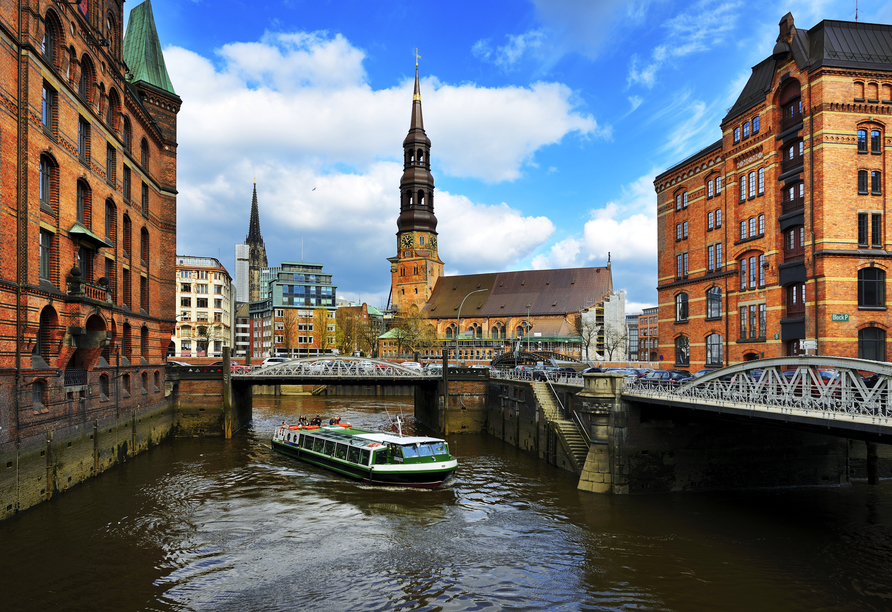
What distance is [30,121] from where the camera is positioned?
73.5 feet

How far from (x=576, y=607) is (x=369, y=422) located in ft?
119

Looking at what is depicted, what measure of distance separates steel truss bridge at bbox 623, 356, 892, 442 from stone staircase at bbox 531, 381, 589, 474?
→ 5.35 m

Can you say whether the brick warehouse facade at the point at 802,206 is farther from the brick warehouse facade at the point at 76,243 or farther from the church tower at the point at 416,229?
the church tower at the point at 416,229

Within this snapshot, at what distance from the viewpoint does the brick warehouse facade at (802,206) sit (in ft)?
111

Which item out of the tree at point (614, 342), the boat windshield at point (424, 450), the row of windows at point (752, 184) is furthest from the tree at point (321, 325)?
the boat windshield at point (424, 450)

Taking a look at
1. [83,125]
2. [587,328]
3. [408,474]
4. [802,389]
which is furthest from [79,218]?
[587,328]

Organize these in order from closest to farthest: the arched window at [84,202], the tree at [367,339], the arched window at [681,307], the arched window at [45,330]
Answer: the arched window at [45,330]
the arched window at [84,202]
the arched window at [681,307]
the tree at [367,339]

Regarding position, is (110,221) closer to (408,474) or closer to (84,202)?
(84,202)

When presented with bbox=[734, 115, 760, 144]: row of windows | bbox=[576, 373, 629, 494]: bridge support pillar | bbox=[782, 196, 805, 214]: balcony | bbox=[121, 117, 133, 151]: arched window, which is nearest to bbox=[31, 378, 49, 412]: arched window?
bbox=[121, 117, 133, 151]: arched window

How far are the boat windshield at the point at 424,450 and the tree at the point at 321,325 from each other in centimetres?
8522

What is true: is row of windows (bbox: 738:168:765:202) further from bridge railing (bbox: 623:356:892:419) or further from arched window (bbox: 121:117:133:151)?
arched window (bbox: 121:117:133:151)

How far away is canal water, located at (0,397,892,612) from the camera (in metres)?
16.1

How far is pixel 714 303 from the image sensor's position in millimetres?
43781

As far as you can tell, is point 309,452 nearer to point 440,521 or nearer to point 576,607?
point 440,521
